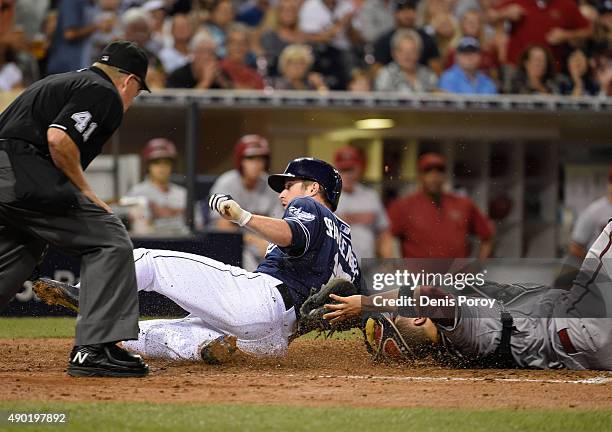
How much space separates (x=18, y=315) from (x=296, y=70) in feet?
12.9

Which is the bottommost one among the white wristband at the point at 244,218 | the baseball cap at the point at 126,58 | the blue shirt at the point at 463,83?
the white wristband at the point at 244,218

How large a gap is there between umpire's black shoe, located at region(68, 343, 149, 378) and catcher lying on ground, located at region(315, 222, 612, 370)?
1.25 meters

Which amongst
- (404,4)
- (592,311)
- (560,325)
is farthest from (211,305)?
(404,4)

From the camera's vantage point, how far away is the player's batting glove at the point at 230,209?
6.17 m

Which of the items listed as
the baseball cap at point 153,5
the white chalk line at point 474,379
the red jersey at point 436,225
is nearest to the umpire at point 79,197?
the white chalk line at point 474,379

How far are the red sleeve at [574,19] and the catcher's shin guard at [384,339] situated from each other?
7.75 m

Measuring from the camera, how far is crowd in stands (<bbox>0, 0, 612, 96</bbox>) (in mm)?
11891

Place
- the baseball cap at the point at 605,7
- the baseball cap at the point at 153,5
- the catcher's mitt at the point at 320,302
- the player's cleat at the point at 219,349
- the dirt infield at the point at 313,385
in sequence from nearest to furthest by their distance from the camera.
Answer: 1. the dirt infield at the point at 313,385
2. the catcher's mitt at the point at 320,302
3. the player's cleat at the point at 219,349
4. the baseball cap at the point at 153,5
5. the baseball cap at the point at 605,7

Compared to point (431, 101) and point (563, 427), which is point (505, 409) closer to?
point (563, 427)

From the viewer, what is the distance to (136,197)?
10516mm

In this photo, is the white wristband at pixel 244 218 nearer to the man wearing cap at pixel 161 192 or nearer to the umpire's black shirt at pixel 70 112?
the umpire's black shirt at pixel 70 112

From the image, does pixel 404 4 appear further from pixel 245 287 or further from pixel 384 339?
pixel 245 287

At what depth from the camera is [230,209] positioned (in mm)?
6172

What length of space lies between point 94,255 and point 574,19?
939cm
